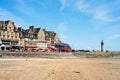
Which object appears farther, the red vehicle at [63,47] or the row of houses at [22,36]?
the red vehicle at [63,47]

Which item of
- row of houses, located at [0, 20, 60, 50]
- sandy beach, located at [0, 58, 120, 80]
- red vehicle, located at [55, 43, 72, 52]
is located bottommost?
sandy beach, located at [0, 58, 120, 80]

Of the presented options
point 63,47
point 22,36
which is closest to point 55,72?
point 22,36

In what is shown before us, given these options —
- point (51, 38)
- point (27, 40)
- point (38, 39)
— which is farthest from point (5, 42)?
point (51, 38)

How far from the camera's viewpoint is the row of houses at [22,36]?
88.2 m

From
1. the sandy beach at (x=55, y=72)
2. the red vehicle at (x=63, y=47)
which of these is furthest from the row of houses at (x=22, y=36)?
the sandy beach at (x=55, y=72)

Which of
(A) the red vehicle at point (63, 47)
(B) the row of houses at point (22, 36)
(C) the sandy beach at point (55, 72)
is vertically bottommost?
(C) the sandy beach at point (55, 72)

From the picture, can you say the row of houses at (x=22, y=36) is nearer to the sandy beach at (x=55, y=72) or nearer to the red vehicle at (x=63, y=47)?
the red vehicle at (x=63, y=47)

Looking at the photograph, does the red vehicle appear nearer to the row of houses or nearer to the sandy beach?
the row of houses

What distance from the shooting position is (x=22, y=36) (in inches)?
3794

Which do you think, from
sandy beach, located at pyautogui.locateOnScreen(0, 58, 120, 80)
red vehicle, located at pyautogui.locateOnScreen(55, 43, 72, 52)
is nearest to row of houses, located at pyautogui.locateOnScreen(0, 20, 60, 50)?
red vehicle, located at pyautogui.locateOnScreen(55, 43, 72, 52)

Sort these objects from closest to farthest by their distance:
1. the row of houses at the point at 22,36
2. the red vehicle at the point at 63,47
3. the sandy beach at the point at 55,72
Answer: the sandy beach at the point at 55,72, the row of houses at the point at 22,36, the red vehicle at the point at 63,47

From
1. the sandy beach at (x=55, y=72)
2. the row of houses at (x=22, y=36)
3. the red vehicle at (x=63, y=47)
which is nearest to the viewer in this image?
the sandy beach at (x=55, y=72)

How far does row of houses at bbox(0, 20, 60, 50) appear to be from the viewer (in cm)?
8825

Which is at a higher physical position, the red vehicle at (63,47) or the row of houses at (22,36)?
the row of houses at (22,36)
